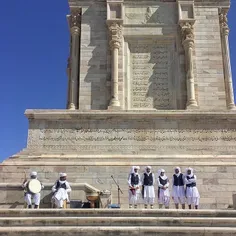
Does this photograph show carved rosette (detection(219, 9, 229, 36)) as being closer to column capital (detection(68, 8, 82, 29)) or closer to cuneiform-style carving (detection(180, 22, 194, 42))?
cuneiform-style carving (detection(180, 22, 194, 42))

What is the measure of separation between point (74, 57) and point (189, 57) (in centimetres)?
676

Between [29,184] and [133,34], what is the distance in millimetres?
12546

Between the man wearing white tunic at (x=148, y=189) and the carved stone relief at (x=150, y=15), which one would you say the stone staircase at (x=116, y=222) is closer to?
the man wearing white tunic at (x=148, y=189)

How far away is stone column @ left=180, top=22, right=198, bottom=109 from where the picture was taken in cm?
2155

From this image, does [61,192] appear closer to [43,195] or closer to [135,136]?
[43,195]

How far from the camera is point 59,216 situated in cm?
1168

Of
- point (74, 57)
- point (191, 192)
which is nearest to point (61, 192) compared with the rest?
point (191, 192)

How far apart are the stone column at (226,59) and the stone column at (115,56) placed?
20.8 ft

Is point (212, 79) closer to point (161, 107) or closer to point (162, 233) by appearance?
point (161, 107)

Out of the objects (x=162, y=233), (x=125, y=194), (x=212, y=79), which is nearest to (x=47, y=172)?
(x=125, y=194)


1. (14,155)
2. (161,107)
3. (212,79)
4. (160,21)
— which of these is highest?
(160,21)

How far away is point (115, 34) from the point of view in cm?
2281

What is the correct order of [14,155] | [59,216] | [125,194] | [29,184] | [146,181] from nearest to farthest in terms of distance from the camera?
[59,216] < [29,184] < [146,181] < [125,194] < [14,155]

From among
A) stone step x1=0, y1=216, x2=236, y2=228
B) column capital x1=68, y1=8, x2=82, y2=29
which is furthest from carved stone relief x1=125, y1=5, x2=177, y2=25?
stone step x1=0, y1=216, x2=236, y2=228
